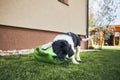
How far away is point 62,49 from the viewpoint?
6359 millimetres

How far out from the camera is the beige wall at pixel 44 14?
9.45 m

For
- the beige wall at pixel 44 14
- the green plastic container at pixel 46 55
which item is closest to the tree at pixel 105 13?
the beige wall at pixel 44 14

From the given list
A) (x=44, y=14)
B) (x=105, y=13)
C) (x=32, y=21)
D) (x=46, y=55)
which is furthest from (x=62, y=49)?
(x=105, y=13)

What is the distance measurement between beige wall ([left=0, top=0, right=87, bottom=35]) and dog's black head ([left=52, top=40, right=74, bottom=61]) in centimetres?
335

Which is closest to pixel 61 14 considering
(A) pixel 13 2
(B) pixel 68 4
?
(B) pixel 68 4

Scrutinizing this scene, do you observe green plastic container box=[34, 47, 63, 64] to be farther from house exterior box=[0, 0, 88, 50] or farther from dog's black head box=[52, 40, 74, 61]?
house exterior box=[0, 0, 88, 50]

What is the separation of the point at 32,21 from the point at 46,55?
4.74 metres

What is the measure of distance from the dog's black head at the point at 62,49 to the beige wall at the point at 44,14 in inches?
132

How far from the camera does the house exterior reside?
367 inches

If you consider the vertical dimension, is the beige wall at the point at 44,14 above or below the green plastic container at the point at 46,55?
above

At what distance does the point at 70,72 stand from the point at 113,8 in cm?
1633

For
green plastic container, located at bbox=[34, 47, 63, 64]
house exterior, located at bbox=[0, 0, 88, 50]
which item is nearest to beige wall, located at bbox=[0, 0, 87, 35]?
house exterior, located at bbox=[0, 0, 88, 50]

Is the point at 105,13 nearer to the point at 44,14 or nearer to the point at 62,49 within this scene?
the point at 44,14

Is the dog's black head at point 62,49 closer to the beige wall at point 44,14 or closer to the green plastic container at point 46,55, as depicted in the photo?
the green plastic container at point 46,55
